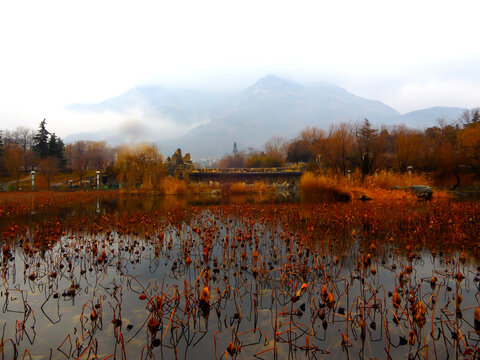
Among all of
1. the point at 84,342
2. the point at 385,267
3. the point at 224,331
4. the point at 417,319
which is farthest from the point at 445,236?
the point at 84,342

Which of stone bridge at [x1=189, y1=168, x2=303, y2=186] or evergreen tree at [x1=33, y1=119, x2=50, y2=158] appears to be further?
evergreen tree at [x1=33, y1=119, x2=50, y2=158]

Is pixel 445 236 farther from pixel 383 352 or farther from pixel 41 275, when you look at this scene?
pixel 41 275

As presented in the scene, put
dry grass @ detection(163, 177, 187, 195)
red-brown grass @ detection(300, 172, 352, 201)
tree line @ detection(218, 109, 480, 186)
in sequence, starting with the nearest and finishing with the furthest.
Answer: red-brown grass @ detection(300, 172, 352, 201)
tree line @ detection(218, 109, 480, 186)
dry grass @ detection(163, 177, 187, 195)

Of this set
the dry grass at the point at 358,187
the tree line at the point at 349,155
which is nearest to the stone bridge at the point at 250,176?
the tree line at the point at 349,155

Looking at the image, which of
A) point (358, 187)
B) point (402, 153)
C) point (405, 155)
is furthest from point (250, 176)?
point (358, 187)

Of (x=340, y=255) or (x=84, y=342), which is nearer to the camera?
(x=84, y=342)

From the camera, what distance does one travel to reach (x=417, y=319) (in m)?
2.87

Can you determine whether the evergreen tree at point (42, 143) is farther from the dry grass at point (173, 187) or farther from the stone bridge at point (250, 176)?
the dry grass at point (173, 187)

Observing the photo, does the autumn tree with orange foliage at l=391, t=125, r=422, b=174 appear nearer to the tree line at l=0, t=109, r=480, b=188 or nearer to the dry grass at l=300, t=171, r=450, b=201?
the tree line at l=0, t=109, r=480, b=188

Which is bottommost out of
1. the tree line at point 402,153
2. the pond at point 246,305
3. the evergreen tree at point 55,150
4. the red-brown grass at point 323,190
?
the pond at point 246,305

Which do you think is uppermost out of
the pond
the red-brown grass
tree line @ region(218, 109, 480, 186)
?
tree line @ region(218, 109, 480, 186)

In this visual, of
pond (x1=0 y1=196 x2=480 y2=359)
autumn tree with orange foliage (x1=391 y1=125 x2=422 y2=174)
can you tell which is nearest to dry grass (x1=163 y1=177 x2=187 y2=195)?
pond (x1=0 y1=196 x2=480 y2=359)

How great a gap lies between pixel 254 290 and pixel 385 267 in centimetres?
276

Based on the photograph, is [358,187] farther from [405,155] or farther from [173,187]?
[405,155]
